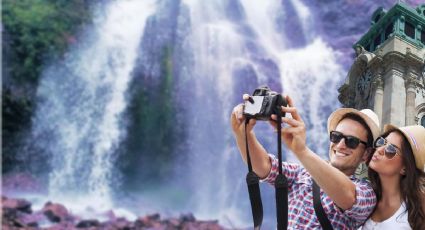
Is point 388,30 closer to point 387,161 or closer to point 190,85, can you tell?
point 190,85

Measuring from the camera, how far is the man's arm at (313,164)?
1786 millimetres

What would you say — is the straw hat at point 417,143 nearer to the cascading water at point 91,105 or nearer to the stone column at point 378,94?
the stone column at point 378,94

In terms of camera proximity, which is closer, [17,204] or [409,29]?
[409,29]

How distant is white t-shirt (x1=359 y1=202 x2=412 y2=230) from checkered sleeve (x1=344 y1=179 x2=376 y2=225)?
43 millimetres

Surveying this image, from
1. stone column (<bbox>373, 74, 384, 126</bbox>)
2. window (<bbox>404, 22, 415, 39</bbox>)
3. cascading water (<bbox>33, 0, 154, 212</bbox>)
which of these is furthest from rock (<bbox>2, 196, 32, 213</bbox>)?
window (<bbox>404, 22, 415, 39</bbox>)

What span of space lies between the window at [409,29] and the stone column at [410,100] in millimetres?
1553

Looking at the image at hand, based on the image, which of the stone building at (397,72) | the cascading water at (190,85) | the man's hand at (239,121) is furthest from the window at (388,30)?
the man's hand at (239,121)

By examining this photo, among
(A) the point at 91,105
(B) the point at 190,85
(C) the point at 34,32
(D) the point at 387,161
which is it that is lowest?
(D) the point at 387,161

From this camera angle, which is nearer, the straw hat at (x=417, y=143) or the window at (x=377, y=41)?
the straw hat at (x=417, y=143)

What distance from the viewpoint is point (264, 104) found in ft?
6.04

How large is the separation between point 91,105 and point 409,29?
36.2ft

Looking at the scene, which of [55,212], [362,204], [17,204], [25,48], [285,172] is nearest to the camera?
[362,204]

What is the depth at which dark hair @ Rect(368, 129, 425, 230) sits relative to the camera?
2023 mm

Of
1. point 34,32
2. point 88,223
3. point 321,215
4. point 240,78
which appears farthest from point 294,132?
point 240,78
